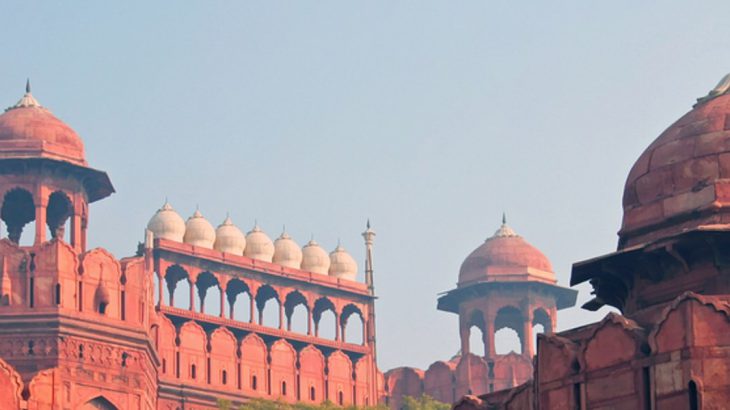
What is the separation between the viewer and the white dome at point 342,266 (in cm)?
9094

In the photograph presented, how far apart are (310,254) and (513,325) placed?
11.3 meters

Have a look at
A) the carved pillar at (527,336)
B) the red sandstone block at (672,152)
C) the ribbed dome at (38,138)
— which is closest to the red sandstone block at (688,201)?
the red sandstone block at (672,152)

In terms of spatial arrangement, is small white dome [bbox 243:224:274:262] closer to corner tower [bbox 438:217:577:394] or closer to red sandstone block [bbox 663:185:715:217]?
corner tower [bbox 438:217:577:394]

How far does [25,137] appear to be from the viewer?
2709 inches

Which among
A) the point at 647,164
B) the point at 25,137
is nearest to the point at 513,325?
the point at 25,137

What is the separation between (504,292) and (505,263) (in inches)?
49.1

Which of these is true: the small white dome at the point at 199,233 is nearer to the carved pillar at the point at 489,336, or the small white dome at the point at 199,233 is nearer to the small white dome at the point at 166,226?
the small white dome at the point at 166,226

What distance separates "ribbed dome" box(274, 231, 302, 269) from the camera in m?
88.9

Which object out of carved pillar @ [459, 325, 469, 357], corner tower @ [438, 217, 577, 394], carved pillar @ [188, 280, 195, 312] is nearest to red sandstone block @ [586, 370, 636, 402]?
carved pillar @ [188, 280, 195, 312]

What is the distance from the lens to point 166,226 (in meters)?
83.9

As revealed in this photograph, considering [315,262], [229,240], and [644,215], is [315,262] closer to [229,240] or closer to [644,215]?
[229,240]

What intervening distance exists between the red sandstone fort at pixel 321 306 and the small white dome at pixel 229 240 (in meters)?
0.07

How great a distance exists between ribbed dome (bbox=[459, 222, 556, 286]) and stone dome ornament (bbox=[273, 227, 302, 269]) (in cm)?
861

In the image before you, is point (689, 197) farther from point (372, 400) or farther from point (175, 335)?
point (372, 400)
